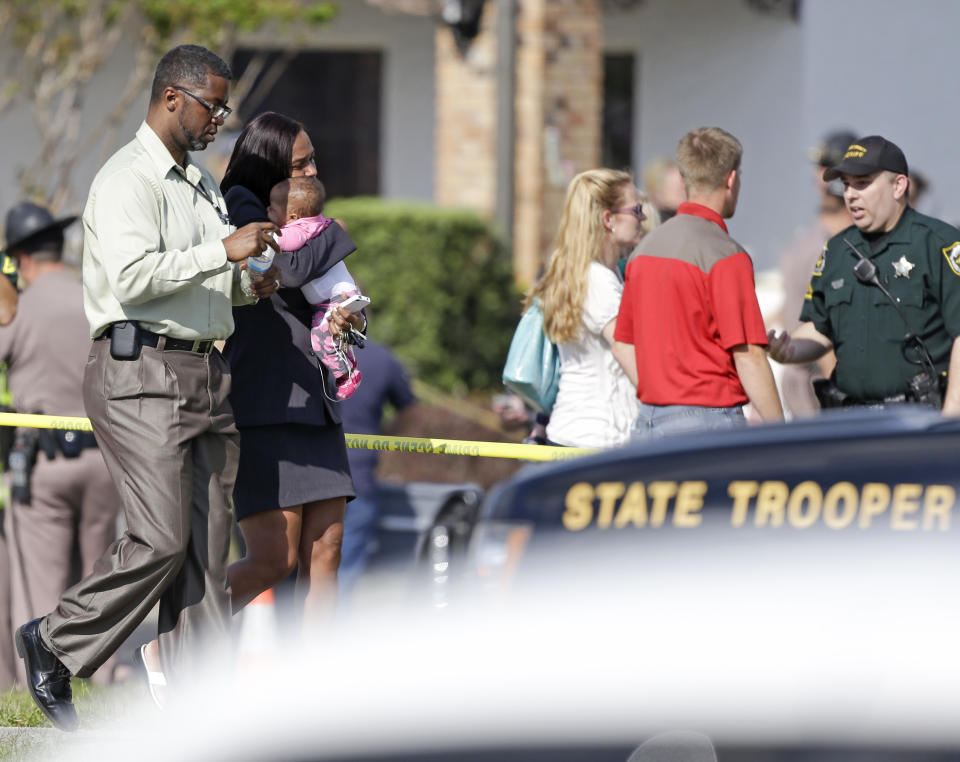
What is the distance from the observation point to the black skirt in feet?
15.7

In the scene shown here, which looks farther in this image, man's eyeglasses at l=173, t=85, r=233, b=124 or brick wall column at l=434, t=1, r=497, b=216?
brick wall column at l=434, t=1, r=497, b=216

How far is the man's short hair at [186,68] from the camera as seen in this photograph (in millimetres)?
4312

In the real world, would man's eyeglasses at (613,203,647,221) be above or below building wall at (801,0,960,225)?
below

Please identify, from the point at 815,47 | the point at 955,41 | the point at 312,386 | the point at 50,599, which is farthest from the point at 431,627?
the point at 955,41

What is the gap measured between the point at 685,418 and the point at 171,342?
1.74 metres

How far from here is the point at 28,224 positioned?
6.18m

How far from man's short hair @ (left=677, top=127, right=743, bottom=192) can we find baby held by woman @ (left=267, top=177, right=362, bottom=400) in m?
1.25

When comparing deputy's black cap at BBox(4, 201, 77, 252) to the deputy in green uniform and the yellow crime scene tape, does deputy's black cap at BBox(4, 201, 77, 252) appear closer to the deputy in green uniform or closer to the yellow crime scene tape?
the yellow crime scene tape

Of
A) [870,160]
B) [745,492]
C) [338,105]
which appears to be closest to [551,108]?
[338,105]

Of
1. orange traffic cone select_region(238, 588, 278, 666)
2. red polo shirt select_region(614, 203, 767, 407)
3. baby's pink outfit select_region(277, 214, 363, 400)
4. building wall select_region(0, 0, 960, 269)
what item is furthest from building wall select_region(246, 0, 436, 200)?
baby's pink outfit select_region(277, 214, 363, 400)

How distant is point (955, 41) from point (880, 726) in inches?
527

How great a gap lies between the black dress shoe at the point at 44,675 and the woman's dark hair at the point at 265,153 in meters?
1.56

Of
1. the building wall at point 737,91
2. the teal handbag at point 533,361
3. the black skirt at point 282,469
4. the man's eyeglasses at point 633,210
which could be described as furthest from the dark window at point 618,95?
the black skirt at point 282,469

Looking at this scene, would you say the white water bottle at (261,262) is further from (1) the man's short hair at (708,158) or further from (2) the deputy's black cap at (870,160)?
(2) the deputy's black cap at (870,160)
